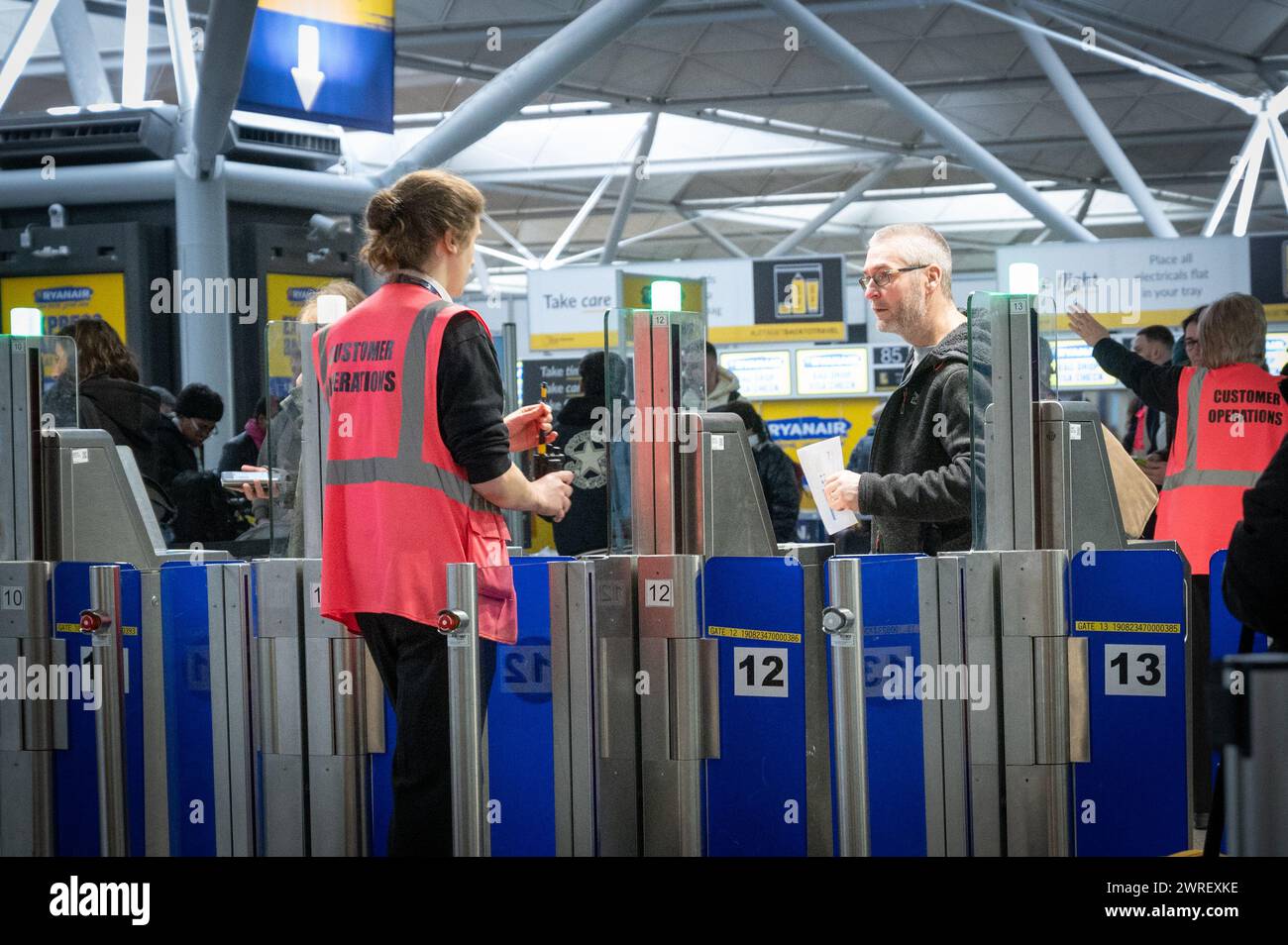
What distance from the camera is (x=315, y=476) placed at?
3918mm

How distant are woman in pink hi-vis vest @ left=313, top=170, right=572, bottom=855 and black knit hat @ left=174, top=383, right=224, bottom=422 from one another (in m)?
3.65

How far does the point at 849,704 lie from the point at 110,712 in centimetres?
202

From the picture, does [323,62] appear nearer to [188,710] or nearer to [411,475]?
[188,710]

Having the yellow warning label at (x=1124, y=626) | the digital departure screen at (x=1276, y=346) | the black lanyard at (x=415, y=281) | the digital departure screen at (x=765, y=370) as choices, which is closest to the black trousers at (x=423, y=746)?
the black lanyard at (x=415, y=281)

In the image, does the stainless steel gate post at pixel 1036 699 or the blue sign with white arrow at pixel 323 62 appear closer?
the stainless steel gate post at pixel 1036 699

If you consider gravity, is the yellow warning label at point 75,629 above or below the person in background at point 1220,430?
below

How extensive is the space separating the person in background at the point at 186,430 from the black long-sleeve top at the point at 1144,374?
3.63 m

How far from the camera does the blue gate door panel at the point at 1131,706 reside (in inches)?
137

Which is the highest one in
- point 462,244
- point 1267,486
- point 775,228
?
point 775,228

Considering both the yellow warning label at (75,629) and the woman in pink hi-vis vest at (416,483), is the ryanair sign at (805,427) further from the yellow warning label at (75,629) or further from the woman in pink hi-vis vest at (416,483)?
the woman in pink hi-vis vest at (416,483)

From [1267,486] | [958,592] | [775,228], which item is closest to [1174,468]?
[958,592]
